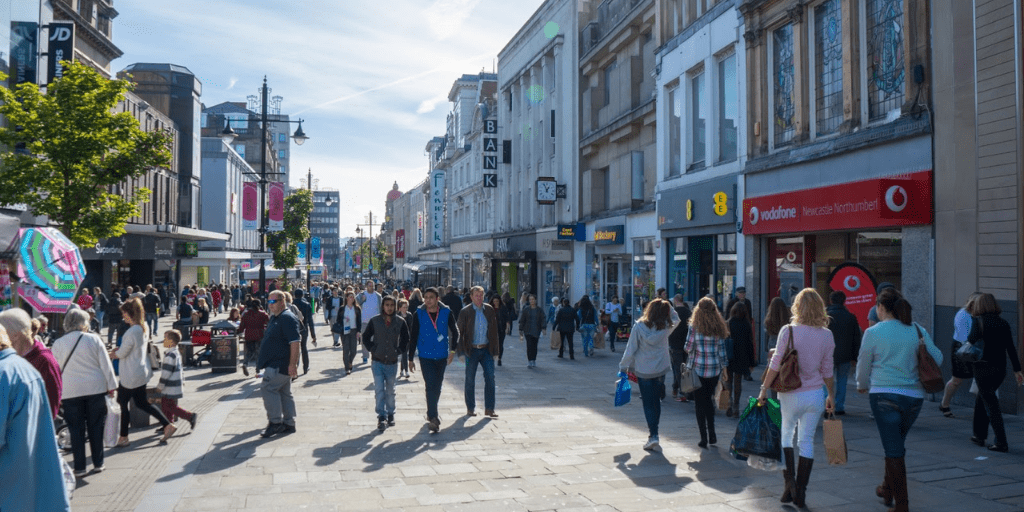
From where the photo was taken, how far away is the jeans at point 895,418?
18.6ft

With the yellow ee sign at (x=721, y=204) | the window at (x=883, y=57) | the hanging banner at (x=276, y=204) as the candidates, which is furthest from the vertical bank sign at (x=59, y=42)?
the window at (x=883, y=57)

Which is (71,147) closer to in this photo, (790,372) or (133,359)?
(133,359)

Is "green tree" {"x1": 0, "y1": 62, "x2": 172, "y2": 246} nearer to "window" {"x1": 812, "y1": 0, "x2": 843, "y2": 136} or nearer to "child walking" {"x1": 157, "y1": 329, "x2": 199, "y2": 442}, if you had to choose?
"child walking" {"x1": 157, "y1": 329, "x2": 199, "y2": 442}

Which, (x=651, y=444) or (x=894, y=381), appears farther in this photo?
(x=651, y=444)

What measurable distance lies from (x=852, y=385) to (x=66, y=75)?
694 inches

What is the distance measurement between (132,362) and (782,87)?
558 inches

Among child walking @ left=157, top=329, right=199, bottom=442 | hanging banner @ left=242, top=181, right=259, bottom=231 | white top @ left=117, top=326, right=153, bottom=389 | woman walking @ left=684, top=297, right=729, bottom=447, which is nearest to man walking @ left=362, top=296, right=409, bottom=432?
child walking @ left=157, top=329, right=199, bottom=442

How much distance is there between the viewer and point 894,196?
467 inches

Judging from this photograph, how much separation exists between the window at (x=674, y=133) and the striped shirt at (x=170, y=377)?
52.3 ft

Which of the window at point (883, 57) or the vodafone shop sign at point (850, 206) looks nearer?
the vodafone shop sign at point (850, 206)

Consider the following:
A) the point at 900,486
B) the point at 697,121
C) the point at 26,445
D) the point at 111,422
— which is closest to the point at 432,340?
the point at 111,422

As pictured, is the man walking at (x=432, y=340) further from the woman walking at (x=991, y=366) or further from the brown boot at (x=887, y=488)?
the woman walking at (x=991, y=366)

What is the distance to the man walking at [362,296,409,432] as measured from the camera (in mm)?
9570

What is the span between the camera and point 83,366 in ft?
22.8
